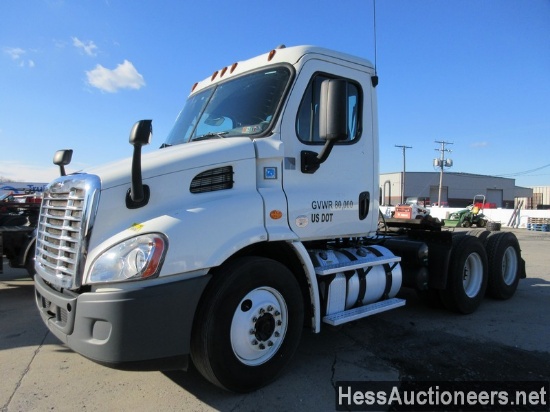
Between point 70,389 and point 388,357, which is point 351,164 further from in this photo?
point 70,389

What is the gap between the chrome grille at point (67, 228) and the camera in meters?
2.93

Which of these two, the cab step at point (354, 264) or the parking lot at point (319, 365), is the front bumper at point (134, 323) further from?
the cab step at point (354, 264)

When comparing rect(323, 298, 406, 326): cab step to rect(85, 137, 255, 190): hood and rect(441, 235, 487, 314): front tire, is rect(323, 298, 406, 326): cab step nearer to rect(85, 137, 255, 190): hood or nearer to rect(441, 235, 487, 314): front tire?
rect(441, 235, 487, 314): front tire

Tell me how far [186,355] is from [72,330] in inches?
32.2

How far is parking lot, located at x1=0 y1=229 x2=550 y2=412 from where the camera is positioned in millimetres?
3285

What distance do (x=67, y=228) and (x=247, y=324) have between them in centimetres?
156

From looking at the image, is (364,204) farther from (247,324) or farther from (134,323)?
(134,323)

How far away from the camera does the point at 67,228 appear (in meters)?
3.08

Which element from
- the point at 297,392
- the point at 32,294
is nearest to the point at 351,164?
the point at 297,392

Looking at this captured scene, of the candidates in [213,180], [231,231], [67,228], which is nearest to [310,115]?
A: [213,180]

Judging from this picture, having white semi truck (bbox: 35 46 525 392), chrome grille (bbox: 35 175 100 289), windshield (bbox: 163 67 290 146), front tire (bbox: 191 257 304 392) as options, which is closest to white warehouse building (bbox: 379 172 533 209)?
white semi truck (bbox: 35 46 525 392)

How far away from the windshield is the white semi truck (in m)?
0.01

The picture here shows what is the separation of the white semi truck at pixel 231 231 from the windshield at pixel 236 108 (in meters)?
0.01

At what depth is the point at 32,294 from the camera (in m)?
7.30
